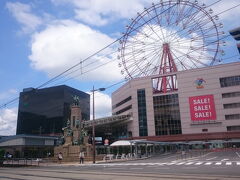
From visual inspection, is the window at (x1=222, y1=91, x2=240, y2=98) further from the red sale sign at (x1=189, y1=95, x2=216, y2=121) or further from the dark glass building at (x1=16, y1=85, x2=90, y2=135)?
the dark glass building at (x1=16, y1=85, x2=90, y2=135)

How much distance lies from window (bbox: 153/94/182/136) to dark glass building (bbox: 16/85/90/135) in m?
52.0

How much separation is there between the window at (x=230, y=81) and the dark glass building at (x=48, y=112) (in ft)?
238

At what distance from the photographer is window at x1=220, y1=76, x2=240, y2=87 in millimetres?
81000

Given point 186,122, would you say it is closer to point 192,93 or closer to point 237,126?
point 192,93

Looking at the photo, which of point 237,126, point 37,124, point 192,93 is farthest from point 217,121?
point 37,124

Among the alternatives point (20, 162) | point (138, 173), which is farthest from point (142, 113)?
point (138, 173)

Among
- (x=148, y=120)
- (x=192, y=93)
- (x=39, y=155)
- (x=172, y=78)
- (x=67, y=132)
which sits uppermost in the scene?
(x=172, y=78)

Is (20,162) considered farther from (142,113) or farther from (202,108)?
(202,108)

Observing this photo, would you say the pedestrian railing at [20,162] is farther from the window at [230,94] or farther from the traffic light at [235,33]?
the window at [230,94]

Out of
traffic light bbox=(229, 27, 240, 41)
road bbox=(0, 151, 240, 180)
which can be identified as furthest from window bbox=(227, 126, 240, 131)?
traffic light bbox=(229, 27, 240, 41)

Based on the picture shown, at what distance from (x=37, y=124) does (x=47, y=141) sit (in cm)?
4127

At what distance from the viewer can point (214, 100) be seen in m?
82.4

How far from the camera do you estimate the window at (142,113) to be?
90.1 m

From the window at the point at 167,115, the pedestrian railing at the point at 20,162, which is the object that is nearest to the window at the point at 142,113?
the window at the point at 167,115
